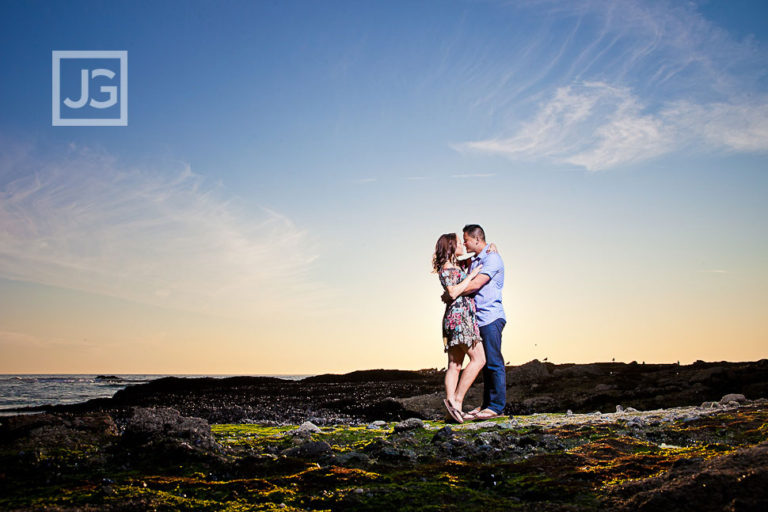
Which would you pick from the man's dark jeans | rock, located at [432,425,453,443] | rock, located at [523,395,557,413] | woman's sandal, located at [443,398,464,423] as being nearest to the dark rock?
rock, located at [432,425,453,443]

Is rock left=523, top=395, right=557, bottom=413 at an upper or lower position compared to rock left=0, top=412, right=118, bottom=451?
lower

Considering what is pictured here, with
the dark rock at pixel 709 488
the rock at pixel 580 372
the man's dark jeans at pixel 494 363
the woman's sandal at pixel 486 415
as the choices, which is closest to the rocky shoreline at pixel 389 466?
the dark rock at pixel 709 488

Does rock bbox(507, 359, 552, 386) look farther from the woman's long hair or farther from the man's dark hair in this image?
the woman's long hair

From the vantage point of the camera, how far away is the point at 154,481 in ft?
14.6

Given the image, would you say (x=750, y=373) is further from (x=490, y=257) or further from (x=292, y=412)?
(x=292, y=412)

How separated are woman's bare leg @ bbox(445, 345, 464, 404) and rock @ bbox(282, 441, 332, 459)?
14.8 ft

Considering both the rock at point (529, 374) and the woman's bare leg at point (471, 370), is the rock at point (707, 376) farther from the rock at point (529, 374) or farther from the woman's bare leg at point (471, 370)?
the woman's bare leg at point (471, 370)

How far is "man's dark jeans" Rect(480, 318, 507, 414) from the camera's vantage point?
10.0m

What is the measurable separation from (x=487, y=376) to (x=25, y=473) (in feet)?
25.0

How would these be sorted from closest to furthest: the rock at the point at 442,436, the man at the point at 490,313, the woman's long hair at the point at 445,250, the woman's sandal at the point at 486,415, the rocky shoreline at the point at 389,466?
the rocky shoreline at the point at 389,466, the rock at the point at 442,436, the woman's sandal at the point at 486,415, the woman's long hair at the point at 445,250, the man at the point at 490,313

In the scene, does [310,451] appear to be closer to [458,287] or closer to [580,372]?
[458,287]

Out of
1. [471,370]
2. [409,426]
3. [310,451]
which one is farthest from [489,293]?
[310,451]

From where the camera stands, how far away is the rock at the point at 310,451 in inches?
219

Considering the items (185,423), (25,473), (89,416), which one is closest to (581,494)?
(185,423)
